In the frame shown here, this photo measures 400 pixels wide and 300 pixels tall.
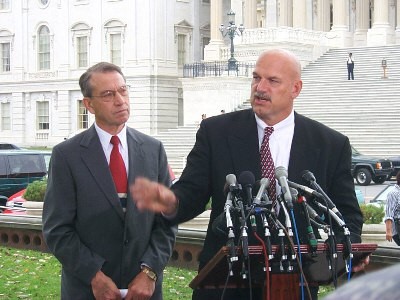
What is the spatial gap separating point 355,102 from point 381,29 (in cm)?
1149

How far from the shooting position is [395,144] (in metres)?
39.7

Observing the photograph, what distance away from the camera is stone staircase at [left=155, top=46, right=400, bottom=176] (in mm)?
40969

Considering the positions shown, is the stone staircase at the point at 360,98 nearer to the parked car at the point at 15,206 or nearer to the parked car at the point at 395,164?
the parked car at the point at 395,164

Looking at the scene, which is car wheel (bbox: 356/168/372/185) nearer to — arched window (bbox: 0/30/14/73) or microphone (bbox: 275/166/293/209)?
microphone (bbox: 275/166/293/209)

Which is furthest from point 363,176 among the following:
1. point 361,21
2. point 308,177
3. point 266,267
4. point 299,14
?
point 266,267

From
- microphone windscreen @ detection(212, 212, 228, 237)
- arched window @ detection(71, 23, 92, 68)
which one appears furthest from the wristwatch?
arched window @ detection(71, 23, 92, 68)

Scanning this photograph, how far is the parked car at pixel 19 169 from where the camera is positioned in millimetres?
23484

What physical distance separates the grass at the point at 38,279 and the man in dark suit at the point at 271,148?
5.55 m

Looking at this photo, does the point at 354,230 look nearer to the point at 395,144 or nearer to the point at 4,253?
the point at 4,253

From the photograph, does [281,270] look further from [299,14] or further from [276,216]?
[299,14]

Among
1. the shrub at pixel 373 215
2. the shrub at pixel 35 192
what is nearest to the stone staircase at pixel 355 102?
the shrub at pixel 35 192

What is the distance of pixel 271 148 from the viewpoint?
602cm

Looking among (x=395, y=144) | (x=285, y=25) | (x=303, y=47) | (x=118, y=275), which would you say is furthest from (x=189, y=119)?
(x=118, y=275)

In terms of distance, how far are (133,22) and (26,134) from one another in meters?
11.0
